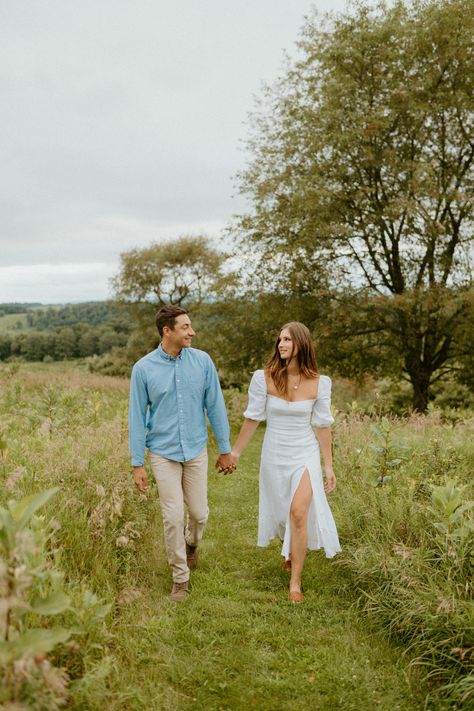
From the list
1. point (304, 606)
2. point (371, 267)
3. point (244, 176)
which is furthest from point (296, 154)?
point (304, 606)

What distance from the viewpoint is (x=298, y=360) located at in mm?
4801

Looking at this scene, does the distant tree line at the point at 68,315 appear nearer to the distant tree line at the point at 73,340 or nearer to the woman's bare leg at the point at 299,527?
the distant tree line at the point at 73,340

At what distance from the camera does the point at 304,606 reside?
4.40 m

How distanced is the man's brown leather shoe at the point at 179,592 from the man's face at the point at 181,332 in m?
1.93

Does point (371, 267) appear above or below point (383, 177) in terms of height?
below

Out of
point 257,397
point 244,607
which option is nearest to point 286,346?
point 257,397

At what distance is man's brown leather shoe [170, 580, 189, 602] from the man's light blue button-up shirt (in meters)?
0.99

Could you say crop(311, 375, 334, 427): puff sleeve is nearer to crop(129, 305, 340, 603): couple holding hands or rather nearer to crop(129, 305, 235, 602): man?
crop(129, 305, 340, 603): couple holding hands

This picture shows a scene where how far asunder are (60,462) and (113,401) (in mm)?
7803

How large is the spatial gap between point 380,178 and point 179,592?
12584mm

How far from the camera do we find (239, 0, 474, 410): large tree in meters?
13.2

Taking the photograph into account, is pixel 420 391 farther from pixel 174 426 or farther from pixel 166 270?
pixel 166 270

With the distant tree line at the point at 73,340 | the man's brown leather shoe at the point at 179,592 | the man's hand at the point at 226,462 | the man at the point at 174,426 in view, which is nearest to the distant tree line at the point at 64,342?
the distant tree line at the point at 73,340

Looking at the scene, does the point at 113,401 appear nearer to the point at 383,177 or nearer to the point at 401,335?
the point at 401,335
